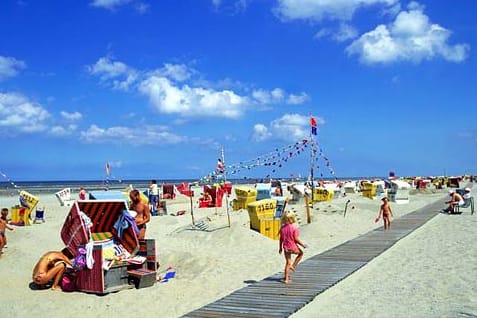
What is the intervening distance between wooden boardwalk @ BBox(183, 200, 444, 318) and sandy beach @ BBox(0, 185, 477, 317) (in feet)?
0.73

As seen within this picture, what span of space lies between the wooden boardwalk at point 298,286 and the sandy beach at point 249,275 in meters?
0.22

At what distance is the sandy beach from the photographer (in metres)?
7.66

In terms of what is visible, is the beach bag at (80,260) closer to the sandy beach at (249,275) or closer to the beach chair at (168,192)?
the sandy beach at (249,275)

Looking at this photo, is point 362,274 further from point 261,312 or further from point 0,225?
point 0,225

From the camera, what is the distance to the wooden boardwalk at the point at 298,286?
7.09m

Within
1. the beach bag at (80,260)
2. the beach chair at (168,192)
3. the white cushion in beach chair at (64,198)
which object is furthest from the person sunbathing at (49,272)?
the beach chair at (168,192)

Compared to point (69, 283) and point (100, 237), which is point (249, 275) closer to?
point (100, 237)

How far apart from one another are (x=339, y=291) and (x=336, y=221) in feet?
33.5

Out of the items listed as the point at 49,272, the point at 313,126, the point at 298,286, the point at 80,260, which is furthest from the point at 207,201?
the point at 298,286

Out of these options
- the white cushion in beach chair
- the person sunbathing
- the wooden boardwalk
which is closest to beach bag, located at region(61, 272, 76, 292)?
the person sunbathing

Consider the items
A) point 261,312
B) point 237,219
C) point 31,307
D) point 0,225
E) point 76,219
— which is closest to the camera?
point 261,312

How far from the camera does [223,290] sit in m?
8.88

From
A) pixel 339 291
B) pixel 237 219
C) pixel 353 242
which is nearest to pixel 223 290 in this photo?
pixel 339 291

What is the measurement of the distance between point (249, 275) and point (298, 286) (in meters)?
1.56
